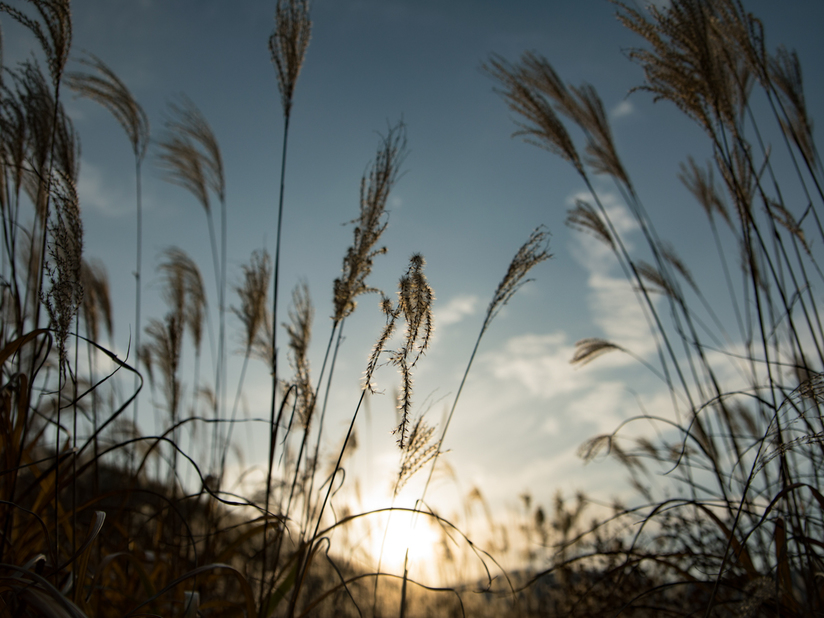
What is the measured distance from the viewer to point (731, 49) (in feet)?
7.34

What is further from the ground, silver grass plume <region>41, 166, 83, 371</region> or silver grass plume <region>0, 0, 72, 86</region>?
silver grass plume <region>0, 0, 72, 86</region>

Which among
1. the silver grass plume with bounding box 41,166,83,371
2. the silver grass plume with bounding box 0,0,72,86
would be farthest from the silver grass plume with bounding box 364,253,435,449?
the silver grass plume with bounding box 0,0,72,86

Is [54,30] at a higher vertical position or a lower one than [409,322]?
higher

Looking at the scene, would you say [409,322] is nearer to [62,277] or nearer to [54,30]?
[62,277]

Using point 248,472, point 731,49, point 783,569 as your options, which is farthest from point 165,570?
point 731,49

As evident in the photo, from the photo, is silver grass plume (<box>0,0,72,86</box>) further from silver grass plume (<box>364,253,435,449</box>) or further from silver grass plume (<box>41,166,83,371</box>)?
silver grass plume (<box>364,253,435,449</box>)

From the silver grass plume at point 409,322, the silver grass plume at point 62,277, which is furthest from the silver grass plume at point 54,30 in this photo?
the silver grass plume at point 409,322

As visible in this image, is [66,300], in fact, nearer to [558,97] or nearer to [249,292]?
[249,292]

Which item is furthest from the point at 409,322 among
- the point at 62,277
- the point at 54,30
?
the point at 54,30

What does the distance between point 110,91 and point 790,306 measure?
354cm

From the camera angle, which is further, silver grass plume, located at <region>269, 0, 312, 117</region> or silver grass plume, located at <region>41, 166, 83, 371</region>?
silver grass plume, located at <region>269, 0, 312, 117</region>

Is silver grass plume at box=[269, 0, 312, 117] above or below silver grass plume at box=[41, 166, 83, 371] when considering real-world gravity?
above

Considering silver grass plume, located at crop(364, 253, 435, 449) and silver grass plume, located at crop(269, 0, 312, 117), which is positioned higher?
silver grass plume, located at crop(269, 0, 312, 117)

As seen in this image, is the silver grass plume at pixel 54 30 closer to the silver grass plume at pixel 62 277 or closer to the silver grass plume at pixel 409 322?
the silver grass plume at pixel 62 277
